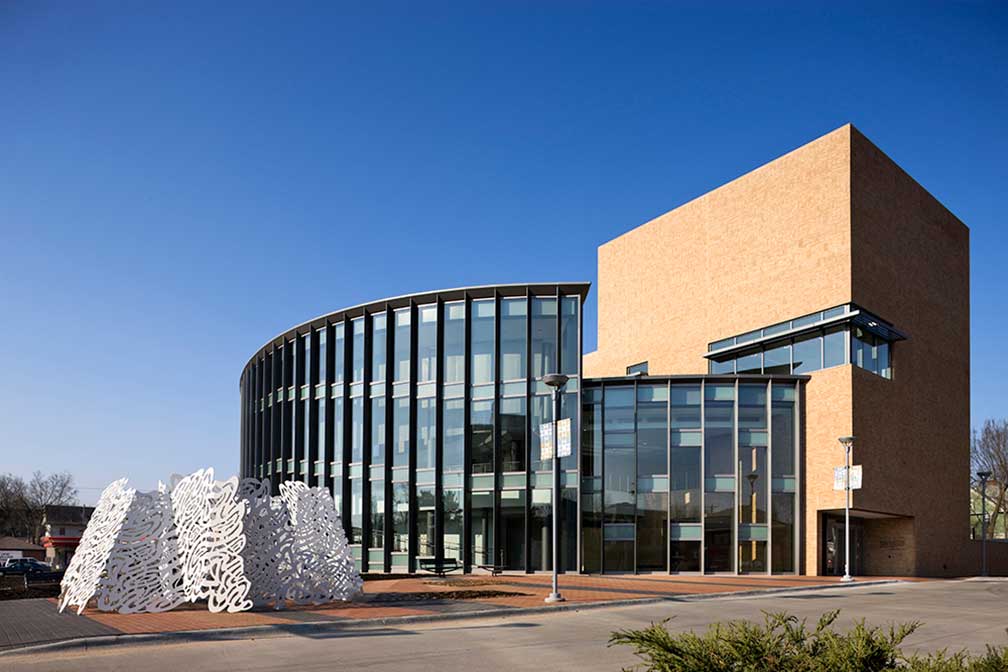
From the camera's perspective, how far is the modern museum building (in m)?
35.6

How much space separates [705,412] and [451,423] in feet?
32.7

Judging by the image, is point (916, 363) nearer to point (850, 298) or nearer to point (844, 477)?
point (850, 298)

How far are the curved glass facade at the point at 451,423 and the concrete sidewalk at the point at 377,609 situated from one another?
4.11 metres

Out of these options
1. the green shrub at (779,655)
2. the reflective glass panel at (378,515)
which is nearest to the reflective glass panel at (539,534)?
the reflective glass panel at (378,515)

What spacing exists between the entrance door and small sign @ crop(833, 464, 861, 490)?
4.16 metres

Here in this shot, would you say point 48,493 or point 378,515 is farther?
point 48,493

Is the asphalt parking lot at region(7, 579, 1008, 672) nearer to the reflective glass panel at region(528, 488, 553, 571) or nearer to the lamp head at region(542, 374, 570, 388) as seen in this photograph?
the lamp head at region(542, 374, 570, 388)

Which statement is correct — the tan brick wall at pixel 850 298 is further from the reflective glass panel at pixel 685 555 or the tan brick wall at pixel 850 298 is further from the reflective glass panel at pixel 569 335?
the reflective glass panel at pixel 569 335

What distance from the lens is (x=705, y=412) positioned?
3622 cm

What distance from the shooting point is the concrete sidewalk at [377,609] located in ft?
53.0

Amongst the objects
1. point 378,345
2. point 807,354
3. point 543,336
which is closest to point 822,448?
point 807,354

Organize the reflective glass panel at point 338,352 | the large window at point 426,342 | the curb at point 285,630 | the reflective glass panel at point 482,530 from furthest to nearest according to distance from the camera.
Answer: the reflective glass panel at point 338,352 → the large window at point 426,342 → the reflective glass panel at point 482,530 → the curb at point 285,630

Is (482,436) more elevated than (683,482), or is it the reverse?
(482,436)

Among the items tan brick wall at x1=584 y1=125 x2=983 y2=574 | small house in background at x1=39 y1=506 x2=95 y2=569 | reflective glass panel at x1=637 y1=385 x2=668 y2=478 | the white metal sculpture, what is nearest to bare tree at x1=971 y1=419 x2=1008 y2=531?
tan brick wall at x1=584 y1=125 x2=983 y2=574
